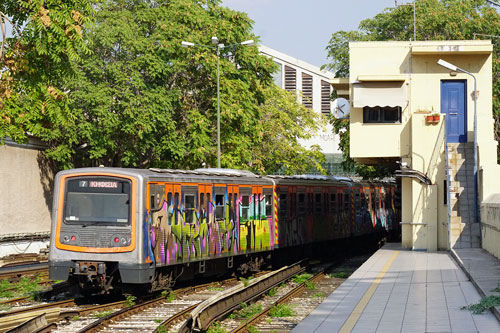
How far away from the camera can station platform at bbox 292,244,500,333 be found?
39.1 ft

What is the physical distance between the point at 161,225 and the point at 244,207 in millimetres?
4865

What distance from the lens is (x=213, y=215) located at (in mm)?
20547

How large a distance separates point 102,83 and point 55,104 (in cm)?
1699

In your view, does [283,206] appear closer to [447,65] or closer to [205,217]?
[205,217]

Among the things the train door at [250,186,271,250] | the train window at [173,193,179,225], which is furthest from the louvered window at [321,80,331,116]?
the train window at [173,193,179,225]

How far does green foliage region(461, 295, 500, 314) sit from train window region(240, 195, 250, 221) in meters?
9.46

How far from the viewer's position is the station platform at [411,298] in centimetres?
1192

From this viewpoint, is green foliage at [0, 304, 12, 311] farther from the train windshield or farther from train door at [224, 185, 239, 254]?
train door at [224, 185, 239, 254]

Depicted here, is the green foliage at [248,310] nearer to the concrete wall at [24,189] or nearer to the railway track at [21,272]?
the railway track at [21,272]

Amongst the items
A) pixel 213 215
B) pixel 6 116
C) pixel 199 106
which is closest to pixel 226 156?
pixel 199 106

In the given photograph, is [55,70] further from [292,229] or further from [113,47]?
[113,47]

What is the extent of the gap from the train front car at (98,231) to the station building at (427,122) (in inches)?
488

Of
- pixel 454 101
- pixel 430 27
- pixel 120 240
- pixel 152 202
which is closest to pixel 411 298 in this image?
pixel 152 202

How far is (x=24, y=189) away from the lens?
116 ft
